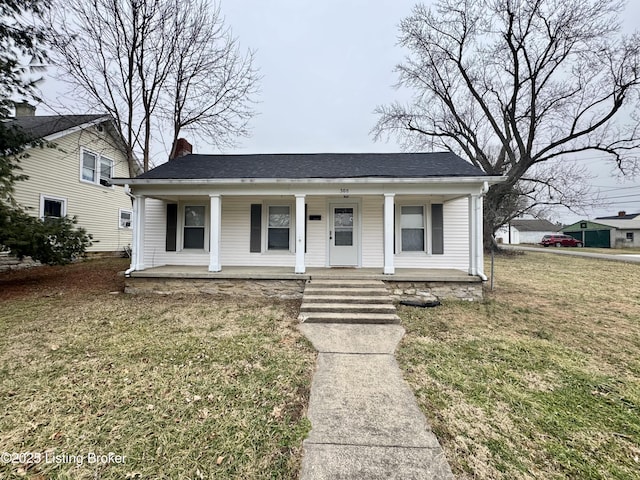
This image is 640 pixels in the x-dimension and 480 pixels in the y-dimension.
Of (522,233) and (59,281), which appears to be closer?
(59,281)

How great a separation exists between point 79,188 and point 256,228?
9.39 m

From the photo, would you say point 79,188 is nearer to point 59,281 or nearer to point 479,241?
point 59,281

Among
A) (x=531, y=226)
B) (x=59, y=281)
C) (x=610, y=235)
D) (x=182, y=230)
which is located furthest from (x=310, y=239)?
(x=531, y=226)

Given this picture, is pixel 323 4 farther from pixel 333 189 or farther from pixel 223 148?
pixel 333 189

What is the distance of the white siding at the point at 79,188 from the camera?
10.0 m

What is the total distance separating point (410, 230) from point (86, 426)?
24.5ft

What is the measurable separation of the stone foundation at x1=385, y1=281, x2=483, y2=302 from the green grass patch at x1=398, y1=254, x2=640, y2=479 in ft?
0.86

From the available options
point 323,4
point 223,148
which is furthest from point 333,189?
point 323,4

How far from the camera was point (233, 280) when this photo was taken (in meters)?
6.55

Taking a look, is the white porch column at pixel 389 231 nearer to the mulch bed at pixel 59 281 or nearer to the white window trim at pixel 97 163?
the mulch bed at pixel 59 281

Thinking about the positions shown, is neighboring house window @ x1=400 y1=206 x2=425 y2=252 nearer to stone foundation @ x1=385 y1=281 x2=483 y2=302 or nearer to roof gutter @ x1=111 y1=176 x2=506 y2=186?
roof gutter @ x1=111 y1=176 x2=506 y2=186

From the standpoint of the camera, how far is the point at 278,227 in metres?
8.08

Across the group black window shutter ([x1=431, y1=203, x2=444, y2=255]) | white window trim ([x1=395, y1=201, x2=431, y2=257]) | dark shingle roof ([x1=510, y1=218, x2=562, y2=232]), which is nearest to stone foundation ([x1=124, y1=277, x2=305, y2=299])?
white window trim ([x1=395, y1=201, x2=431, y2=257])

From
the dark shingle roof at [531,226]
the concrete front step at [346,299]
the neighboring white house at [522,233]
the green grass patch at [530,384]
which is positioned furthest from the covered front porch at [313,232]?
the dark shingle roof at [531,226]
